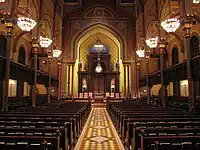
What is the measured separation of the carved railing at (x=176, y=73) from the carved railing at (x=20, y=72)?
11444 mm

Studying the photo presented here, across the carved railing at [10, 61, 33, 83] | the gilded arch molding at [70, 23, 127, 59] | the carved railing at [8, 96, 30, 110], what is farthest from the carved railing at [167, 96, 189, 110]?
the gilded arch molding at [70, 23, 127, 59]

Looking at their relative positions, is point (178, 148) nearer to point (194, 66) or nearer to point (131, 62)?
point (194, 66)

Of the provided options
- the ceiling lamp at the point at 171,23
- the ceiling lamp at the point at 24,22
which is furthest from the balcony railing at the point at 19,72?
the ceiling lamp at the point at 171,23

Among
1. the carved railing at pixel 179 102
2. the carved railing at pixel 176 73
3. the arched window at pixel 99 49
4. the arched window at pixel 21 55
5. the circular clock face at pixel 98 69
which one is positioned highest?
the arched window at pixel 99 49

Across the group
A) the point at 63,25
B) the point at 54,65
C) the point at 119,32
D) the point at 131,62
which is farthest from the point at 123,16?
the point at 54,65

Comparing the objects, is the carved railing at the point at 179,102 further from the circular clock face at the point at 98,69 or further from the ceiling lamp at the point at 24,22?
the circular clock face at the point at 98,69

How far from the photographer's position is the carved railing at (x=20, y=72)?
1270 cm

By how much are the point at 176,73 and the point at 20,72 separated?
1162 centimetres

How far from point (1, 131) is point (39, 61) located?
22.4 metres

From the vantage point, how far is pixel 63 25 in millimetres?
28906

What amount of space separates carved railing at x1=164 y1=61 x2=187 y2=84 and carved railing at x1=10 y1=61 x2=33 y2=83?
37.5ft

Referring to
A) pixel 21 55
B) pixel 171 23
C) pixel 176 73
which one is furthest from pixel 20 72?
pixel 176 73

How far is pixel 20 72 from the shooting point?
1406 cm

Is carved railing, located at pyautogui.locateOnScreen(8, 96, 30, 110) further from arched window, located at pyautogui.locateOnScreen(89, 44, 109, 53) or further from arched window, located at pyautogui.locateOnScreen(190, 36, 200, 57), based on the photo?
arched window, located at pyautogui.locateOnScreen(89, 44, 109, 53)
